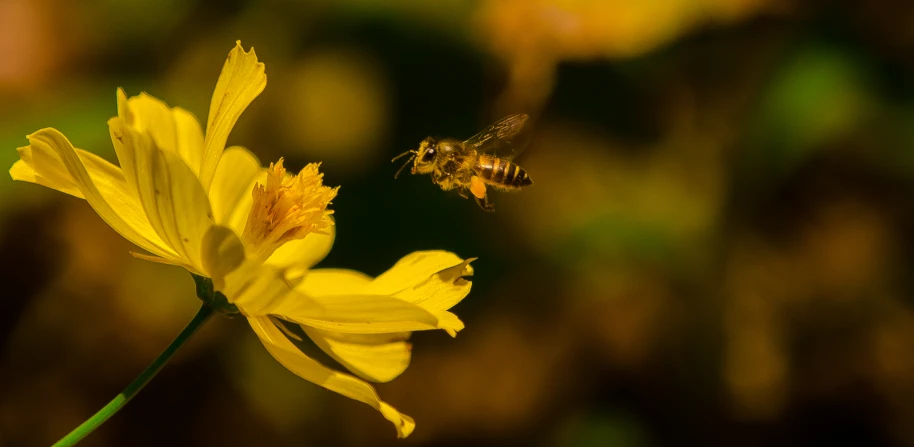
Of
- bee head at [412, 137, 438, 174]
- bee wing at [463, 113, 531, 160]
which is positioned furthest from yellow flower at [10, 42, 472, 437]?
bee wing at [463, 113, 531, 160]

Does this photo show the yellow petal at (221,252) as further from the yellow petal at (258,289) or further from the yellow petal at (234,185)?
the yellow petal at (234,185)

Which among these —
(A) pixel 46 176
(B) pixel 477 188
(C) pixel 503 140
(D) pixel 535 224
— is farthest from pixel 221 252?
(D) pixel 535 224

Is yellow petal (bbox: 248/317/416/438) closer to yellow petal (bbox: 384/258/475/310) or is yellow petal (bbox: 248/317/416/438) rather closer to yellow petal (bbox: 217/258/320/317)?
yellow petal (bbox: 217/258/320/317)

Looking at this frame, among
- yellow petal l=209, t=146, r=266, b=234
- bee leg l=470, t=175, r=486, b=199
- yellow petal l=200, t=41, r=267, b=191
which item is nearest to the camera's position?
yellow petal l=200, t=41, r=267, b=191

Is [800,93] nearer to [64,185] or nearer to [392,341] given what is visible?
[392,341]

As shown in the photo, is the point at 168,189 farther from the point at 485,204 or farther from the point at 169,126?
the point at 485,204
